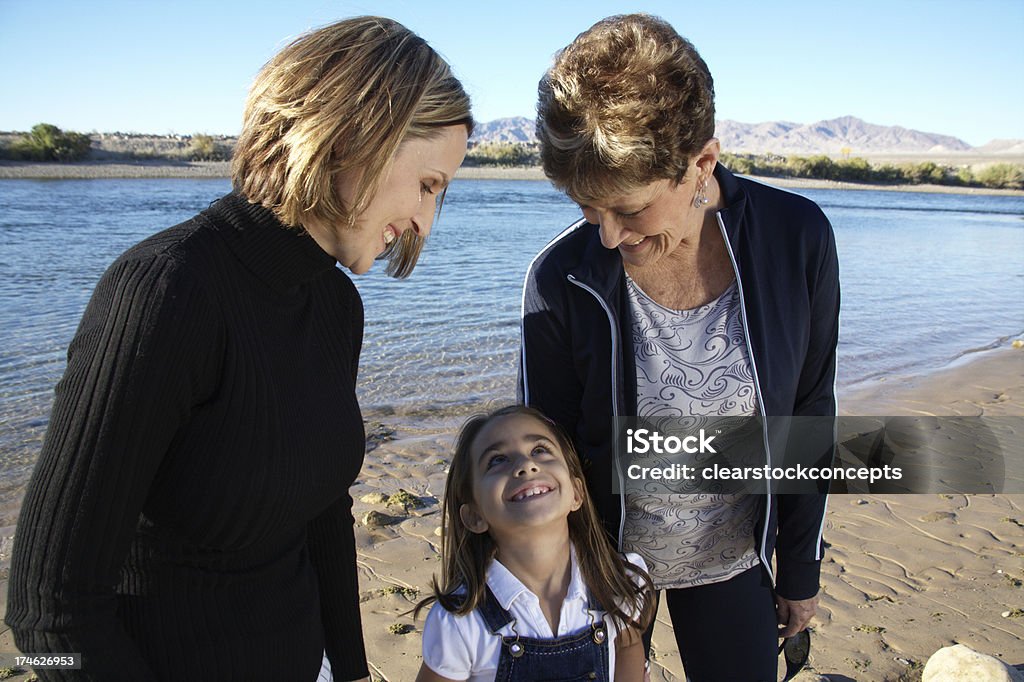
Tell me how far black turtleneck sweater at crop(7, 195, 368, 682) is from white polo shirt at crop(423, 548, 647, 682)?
0.37 metres

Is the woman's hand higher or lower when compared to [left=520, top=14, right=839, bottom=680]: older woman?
lower

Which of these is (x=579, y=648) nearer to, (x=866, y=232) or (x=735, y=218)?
(x=735, y=218)

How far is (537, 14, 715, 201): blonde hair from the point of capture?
1.82 m

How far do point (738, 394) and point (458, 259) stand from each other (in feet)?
44.5

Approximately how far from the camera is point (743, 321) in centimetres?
212

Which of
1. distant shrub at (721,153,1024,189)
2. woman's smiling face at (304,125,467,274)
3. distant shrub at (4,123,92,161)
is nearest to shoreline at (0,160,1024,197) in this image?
distant shrub at (4,123,92,161)

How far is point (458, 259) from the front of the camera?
1548cm

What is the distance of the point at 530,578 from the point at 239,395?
1128 mm

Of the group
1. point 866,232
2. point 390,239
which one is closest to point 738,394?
point 390,239

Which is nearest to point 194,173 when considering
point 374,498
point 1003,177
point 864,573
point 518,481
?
point 374,498

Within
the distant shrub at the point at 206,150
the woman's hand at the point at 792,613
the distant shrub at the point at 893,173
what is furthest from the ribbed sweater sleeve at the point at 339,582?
the distant shrub at the point at 893,173

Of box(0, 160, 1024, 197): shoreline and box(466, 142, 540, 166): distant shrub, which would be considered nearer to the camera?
box(0, 160, 1024, 197): shoreline

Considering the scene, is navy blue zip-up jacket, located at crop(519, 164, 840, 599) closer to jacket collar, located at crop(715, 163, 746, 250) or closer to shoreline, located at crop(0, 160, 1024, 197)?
jacket collar, located at crop(715, 163, 746, 250)

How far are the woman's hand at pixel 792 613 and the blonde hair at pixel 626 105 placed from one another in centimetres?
132
